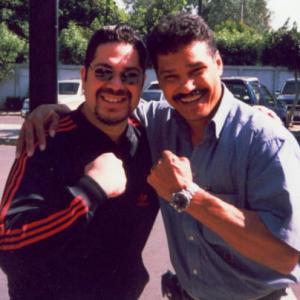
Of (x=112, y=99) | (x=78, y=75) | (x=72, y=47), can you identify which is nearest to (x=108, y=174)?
(x=112, y=99)

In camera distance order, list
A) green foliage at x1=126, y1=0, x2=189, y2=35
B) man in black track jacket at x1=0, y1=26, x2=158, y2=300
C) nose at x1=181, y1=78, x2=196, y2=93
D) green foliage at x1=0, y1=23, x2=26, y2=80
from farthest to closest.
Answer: green foliage at x1=126, y1=0, x2=189, y2=35, green foliage at x1=0, y1=23, x2=26, y2=80, nose at x1=181, y1=78, x2=196, y2=93, man in black track jacket at x1=0, y1=26, x2=158, y2=300

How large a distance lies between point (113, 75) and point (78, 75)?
28.6 m

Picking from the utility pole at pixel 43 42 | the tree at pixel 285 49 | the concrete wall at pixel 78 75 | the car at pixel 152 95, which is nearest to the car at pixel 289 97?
the tree at pixel 285 49

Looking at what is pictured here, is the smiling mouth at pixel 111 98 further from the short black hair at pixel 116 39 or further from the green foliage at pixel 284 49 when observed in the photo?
the green foliage at pixel 284 49

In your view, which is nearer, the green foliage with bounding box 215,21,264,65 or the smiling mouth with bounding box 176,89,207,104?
the smiling mouth with bounding box 176,89,207,104

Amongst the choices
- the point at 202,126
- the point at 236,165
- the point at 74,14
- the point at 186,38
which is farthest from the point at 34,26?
the point at 74,14

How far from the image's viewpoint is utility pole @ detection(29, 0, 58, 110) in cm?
256

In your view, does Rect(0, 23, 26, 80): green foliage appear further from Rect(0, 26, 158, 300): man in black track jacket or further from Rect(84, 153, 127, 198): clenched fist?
Rect(84, 153, 127, 198): clenched fist

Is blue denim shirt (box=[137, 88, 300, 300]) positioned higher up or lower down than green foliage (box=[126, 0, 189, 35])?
lower down

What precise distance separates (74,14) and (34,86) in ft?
129

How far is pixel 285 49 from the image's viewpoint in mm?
20359

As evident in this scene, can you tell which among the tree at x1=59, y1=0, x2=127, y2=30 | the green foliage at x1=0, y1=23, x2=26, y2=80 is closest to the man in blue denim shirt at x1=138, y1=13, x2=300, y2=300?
the green foliage at x1=0, y1=23, x2=26, y2=80

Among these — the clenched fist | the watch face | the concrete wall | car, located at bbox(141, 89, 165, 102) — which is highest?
the clenched fist

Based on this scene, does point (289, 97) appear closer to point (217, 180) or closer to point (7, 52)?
point (7, 52)
